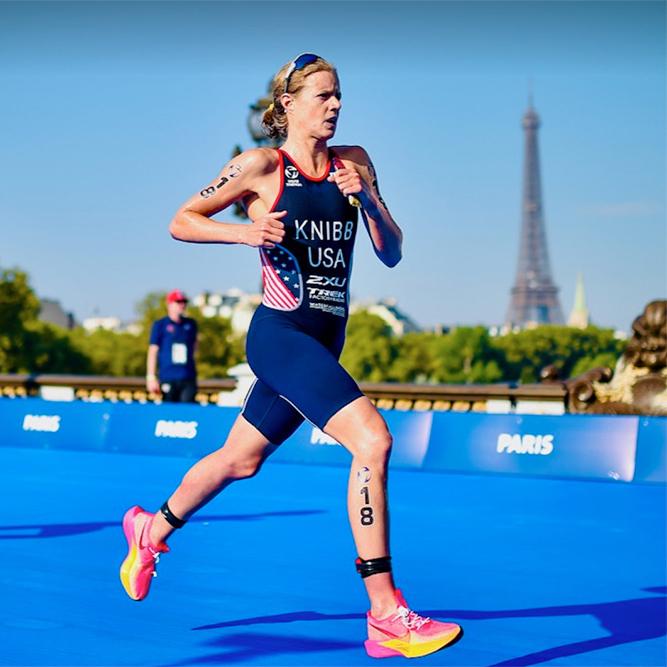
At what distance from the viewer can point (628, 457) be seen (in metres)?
11.7

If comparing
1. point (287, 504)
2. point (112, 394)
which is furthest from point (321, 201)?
point (112, 394)

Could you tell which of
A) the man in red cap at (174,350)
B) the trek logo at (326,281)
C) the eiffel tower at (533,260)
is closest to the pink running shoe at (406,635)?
the trek logo at (326,281)

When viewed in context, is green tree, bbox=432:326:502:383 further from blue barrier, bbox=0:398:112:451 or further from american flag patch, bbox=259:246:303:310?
american flag patch, bbox=259:246:303:310

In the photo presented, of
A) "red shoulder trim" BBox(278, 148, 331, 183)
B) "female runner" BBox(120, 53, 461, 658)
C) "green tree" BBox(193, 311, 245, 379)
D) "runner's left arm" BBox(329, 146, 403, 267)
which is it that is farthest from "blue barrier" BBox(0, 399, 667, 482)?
"green tree" BBox(193, 311, 245, 379)

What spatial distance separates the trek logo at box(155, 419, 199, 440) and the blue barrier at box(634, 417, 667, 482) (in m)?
5.60

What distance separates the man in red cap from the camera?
1450cm

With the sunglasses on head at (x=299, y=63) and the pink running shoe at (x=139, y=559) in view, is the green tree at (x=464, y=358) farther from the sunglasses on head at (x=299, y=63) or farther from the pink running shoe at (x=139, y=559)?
the sunglasses on head at (x=299, y=63)

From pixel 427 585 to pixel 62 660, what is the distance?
2.35 metres

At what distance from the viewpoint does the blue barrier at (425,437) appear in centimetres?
1180

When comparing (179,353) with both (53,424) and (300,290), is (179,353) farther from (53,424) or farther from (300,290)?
(300,290)

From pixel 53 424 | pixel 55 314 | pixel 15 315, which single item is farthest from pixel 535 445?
pixel 55 314

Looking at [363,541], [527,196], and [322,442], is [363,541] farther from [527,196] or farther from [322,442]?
[527,196]

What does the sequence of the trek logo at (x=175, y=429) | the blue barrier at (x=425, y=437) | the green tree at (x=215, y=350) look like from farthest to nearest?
the green tree at (x=215, y=350) → the trek logo at (x=175, y=429) → the blue barrier at (x=425, y=437)

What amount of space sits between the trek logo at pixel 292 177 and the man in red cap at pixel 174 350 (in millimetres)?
9576
